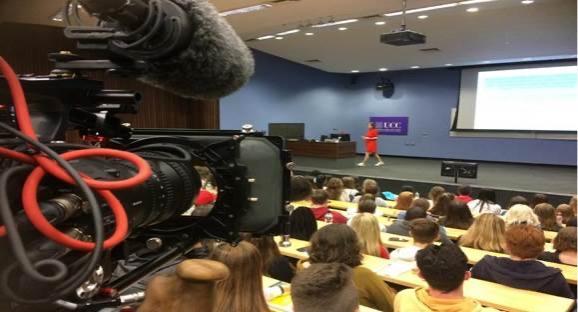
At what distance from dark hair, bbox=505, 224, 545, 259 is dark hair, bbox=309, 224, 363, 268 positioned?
1.08 meters

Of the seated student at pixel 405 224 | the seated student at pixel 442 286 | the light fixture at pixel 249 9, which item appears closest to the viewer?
the seated student at pixel 442 286

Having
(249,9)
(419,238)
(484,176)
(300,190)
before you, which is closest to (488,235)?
(419,238)

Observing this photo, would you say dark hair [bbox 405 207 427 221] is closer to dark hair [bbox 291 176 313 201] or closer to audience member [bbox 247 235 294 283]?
dark hair [bbox 291 176 313 201]

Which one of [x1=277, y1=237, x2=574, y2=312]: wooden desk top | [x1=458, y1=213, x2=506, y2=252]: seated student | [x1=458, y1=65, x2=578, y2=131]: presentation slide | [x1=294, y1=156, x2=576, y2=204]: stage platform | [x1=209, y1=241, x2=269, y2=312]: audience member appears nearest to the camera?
[x1=209, y1=241, x2=269, y2=312]: audience member

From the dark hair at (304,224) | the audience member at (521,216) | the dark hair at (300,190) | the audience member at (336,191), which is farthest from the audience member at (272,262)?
the audience member at (336,191)

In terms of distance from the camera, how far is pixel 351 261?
2645 millimetres

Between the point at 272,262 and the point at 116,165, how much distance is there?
2519 millimetres

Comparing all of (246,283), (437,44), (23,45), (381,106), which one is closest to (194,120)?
(23,45)

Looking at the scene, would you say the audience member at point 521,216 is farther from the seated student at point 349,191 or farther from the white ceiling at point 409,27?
the white ceiling at point 409,27

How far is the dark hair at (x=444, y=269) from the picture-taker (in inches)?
83.6

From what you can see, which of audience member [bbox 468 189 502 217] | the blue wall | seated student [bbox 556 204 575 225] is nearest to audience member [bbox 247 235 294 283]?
audience member [bbox 468 189 502 217]

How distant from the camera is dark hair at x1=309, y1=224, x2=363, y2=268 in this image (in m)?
2.61

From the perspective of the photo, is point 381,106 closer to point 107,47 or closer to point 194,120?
point 194,120

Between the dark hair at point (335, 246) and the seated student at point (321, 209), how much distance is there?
1.63 m
